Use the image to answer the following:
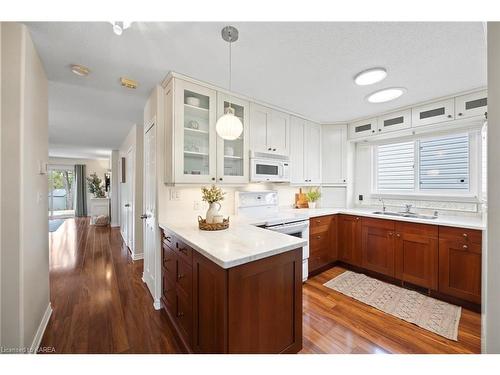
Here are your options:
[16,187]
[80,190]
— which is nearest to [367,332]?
[16,187]

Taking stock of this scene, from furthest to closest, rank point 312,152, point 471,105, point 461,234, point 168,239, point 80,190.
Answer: point 80,190, point 312,152, point 471,105, point 461,234, point 168,239

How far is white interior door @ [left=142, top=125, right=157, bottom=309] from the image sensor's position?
2349 millimetres

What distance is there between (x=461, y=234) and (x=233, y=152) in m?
2.59

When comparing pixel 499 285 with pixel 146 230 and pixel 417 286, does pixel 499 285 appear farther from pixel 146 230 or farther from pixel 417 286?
Answer: pixel 146 230

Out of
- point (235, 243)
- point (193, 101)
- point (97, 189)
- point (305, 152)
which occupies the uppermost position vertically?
point (193, 101)

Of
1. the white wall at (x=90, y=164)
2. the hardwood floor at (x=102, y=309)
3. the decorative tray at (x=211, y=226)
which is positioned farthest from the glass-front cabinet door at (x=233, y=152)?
the white wall at (x=90, y=164)

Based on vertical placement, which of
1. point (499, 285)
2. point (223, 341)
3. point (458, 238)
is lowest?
point (223, 341)

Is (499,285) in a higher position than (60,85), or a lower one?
lower

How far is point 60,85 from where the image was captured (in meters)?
2.33

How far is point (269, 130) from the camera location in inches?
116

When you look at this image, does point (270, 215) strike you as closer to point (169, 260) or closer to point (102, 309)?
point (169, 260)
